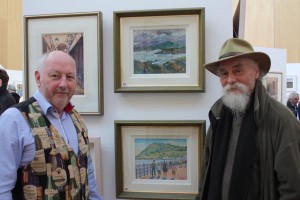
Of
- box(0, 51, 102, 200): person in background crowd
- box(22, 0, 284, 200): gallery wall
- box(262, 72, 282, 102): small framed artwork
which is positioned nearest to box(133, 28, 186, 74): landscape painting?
box(22, 0, 284, 200): gallery wall

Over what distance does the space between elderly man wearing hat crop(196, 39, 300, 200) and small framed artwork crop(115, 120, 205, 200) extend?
8.4 inches

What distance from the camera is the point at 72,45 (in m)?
1.55

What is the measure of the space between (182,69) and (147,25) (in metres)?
0.25

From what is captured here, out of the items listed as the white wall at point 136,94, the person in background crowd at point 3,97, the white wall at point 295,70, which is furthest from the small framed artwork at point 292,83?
the person in background crowd at point 3,97

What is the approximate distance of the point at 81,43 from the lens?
1543 mm

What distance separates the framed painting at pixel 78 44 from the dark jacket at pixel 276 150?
2.44ft

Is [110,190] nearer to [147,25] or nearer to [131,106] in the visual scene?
[131,106]

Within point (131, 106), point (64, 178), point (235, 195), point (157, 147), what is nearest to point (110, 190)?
point (157, 147)

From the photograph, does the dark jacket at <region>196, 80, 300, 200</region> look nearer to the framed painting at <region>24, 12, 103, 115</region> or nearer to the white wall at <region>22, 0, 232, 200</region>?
the white wall at <region>22, 0, 232, 200</region>

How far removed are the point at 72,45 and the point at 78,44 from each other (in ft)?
0.10

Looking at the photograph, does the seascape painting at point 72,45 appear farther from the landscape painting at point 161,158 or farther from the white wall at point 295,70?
the white wall at point 295,70

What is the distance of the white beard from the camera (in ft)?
3.81

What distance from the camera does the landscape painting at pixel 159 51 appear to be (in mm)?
1481

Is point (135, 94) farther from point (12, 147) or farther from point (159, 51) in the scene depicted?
point (12, 147)
